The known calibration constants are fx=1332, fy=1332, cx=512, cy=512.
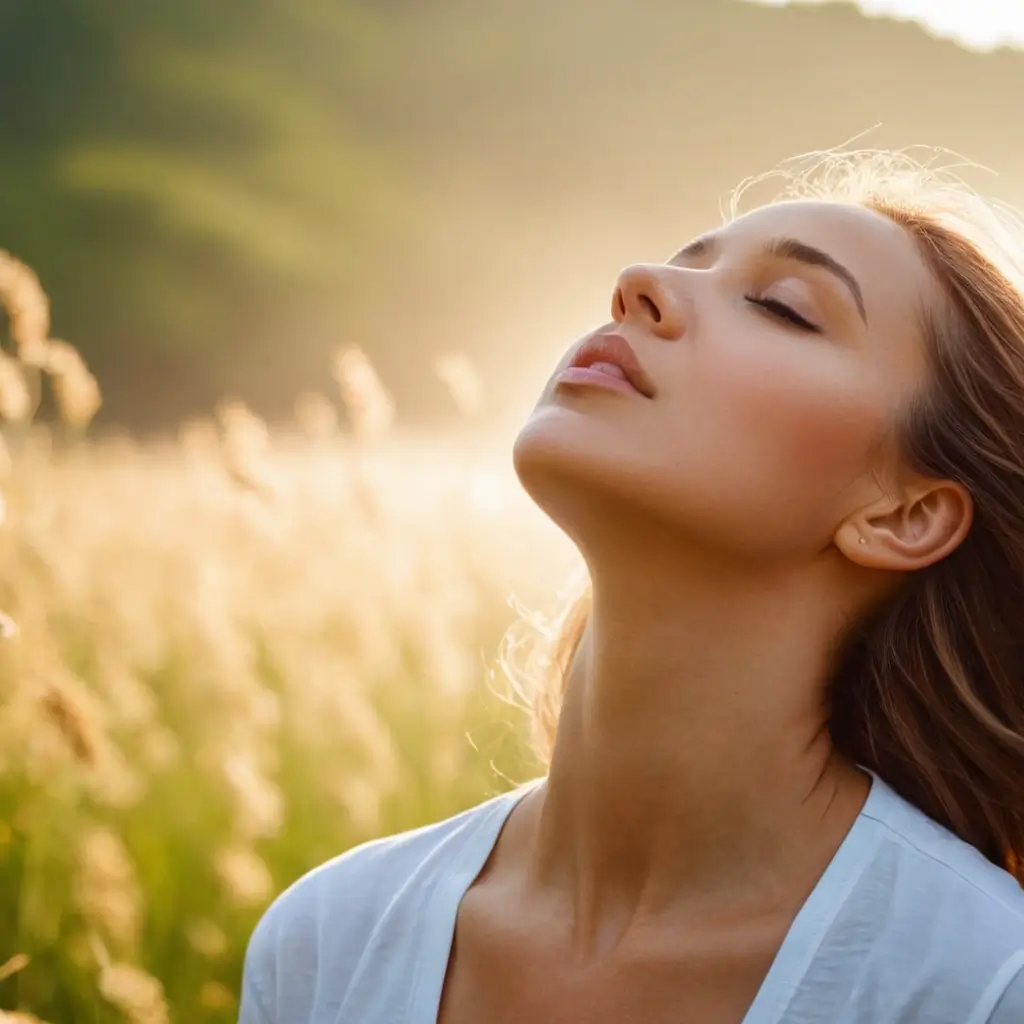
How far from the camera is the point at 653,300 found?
69.7 inches

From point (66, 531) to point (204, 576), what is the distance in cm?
43

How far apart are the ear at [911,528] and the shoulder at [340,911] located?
644mm

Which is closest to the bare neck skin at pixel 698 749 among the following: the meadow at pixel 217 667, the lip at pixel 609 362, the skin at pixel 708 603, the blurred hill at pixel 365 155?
the skin at pixel 708 603

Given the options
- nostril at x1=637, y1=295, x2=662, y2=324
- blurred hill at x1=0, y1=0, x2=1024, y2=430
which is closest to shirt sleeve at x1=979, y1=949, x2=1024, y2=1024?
nostril at x1=637, y1=295, x2=662, y2=324

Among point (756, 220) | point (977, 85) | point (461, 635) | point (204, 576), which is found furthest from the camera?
point (977, 85)

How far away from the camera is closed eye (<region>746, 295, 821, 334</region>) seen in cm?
176

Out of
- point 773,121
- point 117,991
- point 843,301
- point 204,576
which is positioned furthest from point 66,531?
point 773,121

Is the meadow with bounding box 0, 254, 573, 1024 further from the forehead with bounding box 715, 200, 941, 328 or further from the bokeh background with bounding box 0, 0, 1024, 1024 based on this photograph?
the forehead with bounding box 715, 200, 941, 328

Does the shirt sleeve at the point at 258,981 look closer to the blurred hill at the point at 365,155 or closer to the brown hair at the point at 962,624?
the brown hair at the point at 962,624

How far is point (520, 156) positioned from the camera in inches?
606

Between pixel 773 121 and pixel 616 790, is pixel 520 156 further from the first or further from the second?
pixel 616 790

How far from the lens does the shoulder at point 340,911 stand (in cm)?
183

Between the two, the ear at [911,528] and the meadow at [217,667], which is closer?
the ear at [911,528]

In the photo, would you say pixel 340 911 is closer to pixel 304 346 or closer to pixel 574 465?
pixel 574 465
